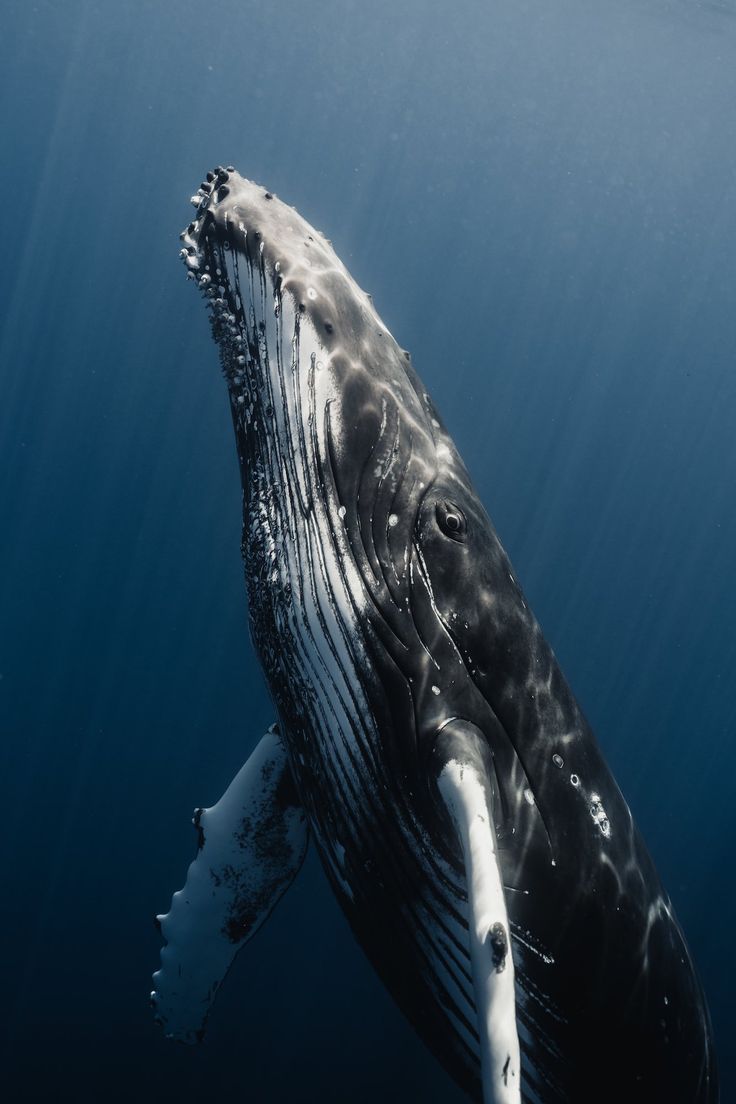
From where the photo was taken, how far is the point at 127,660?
24141mm

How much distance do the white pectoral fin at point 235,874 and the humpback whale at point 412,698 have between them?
1.83ft

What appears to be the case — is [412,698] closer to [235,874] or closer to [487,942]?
[487,942]

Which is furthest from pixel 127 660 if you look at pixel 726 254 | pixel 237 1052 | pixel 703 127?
pixel 726 254

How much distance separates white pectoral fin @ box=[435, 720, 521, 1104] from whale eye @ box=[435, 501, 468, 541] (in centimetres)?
107

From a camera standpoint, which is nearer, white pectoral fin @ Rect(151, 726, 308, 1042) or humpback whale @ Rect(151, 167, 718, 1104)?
humpback whale @ Rect(151, 167, 718, 1104)

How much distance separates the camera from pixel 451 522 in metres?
3.23

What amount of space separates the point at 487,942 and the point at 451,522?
5.56ft

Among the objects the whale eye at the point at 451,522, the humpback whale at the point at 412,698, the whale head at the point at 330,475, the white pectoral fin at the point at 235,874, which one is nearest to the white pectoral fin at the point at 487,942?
the humpback whale at the point at 412,698

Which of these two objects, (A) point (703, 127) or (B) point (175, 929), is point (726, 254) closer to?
(A) point (703, 127)

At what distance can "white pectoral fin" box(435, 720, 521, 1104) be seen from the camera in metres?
2.18

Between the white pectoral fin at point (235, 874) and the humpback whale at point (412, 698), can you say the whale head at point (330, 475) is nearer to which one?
the humpback whale at point (412, 698)

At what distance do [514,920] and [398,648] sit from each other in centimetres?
129

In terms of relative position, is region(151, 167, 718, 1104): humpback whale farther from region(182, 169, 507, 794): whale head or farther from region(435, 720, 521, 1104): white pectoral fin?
region(435, 720, 521, 1104): white pectoral fin

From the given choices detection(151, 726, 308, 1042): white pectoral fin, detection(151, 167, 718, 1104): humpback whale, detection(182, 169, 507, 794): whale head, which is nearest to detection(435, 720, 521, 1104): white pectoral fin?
detection(151, 167, 718, 1104): humpback whale
